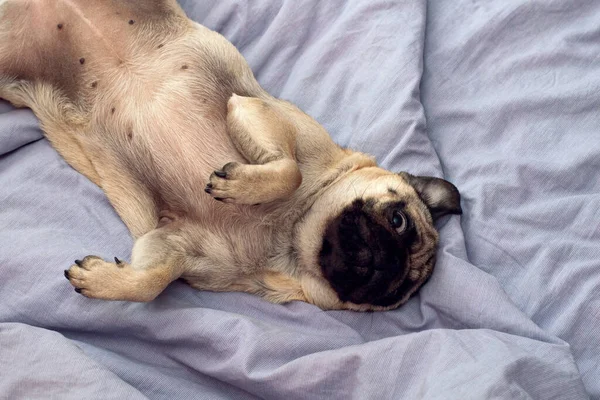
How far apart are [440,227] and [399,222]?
1.29 ft

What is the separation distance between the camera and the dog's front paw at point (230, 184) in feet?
8.72

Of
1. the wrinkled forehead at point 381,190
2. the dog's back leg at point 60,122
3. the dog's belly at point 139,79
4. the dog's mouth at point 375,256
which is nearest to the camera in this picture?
the dog's mouth at point 375,256

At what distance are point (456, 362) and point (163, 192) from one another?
5.58 feet

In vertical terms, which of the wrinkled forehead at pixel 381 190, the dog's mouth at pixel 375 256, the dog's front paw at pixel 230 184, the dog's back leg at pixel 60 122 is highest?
the dog's back leg at pixel 60 122

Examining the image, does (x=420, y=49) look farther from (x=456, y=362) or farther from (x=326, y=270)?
(x=456, y=362)

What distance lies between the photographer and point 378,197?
2.87 m

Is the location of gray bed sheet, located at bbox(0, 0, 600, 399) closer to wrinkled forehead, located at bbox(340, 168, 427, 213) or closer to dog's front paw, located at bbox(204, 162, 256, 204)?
wrinkled forehead, located at bbox(340, 168, 427, 213)

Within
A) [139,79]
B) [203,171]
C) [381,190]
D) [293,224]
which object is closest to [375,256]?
[381,190]

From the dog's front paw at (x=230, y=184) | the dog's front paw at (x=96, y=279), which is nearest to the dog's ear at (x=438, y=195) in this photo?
the dog's front paw at (x=230, y=184)

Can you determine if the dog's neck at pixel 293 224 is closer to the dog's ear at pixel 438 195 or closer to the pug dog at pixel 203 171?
the pug dog at pixel 203 171

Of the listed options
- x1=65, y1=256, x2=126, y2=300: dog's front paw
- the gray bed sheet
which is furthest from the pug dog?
the gray bed sheet

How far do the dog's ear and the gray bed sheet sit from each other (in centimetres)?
11

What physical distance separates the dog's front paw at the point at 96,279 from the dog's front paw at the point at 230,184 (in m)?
0.58

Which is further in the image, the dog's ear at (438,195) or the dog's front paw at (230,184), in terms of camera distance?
the dog's ear at (438,195)
